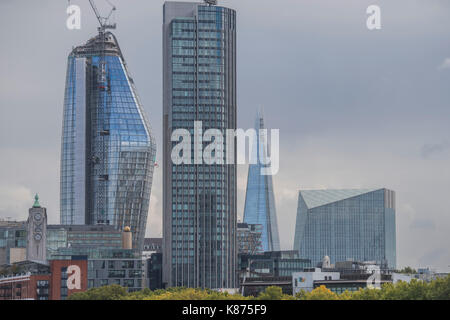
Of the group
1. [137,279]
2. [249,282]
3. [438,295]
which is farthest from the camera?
[137,279]

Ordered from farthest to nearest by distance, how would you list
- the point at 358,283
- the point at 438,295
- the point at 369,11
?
the point at 358,283 → the point at 438,295 → the point at 369,11

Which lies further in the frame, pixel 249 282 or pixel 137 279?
pixel 137 279

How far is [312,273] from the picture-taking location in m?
159

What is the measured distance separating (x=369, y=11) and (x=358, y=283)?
9722cm

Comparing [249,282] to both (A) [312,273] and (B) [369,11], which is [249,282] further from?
(B) [369,11]

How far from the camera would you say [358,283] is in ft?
516
